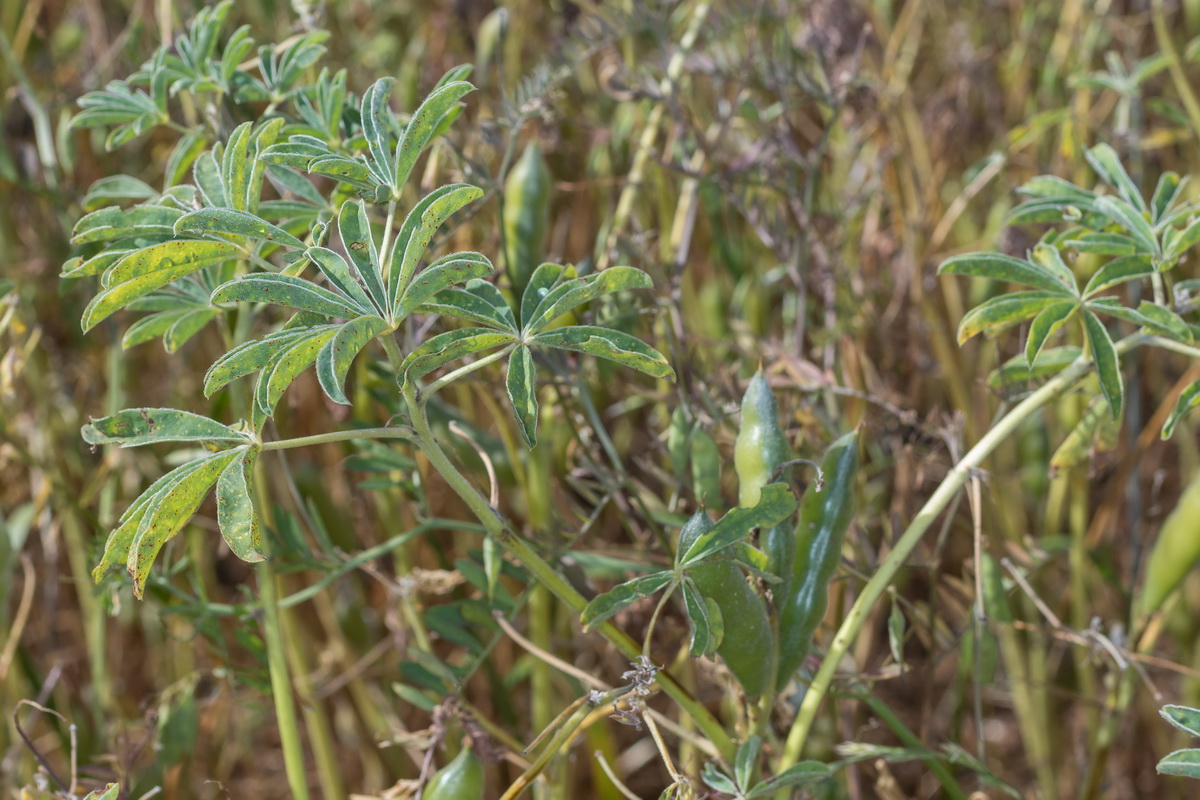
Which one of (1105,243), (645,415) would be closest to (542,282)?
(1105,243)

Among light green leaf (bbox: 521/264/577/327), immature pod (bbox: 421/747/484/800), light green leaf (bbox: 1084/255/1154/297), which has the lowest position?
immature pod (bbox: 421/747/484/800)

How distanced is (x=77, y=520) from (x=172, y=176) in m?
0.59

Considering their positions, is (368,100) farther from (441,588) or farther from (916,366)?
(916,366)

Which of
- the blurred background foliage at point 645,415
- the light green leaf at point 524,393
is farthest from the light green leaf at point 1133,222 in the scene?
the light green leaf at point 524,393

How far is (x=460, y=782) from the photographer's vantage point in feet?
2.19

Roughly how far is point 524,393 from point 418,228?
10 centimetres

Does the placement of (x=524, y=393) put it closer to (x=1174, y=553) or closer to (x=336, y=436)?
(x=336, y=436)

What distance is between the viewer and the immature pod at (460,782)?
666 mm

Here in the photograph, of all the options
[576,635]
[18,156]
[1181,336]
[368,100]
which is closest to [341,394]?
[368,100]

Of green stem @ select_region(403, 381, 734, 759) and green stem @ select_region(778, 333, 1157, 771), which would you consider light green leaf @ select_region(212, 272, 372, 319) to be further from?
green stem @ select_region(778, 333, 1157, 771)

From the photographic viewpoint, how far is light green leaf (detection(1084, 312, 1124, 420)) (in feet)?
2.09

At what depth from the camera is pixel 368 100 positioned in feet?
1.98

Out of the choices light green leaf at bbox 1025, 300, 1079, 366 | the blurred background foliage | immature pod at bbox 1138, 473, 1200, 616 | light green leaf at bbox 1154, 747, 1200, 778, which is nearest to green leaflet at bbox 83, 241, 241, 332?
the blurred background foliage

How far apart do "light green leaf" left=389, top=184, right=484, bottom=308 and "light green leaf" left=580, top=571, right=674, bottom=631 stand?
7.7 inches
